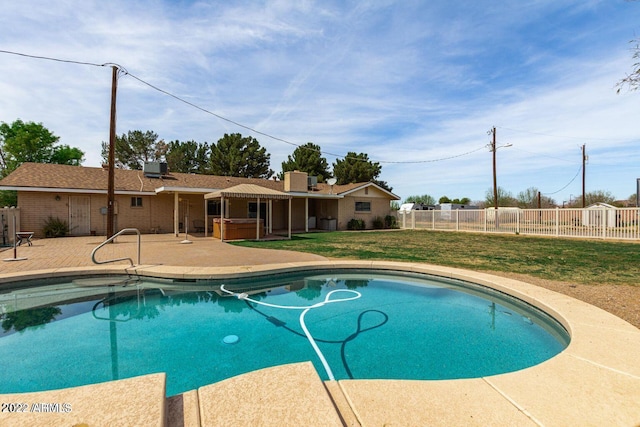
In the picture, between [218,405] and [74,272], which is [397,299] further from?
[74,272]

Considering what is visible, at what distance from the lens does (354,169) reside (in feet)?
116

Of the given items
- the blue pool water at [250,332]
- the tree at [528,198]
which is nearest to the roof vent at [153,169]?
the blue pool water at [250,332]

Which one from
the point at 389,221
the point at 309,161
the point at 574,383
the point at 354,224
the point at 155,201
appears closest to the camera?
the point at 574,383

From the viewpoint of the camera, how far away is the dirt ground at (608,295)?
4027mm

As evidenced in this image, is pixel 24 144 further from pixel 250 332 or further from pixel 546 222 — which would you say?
pixel 546 222

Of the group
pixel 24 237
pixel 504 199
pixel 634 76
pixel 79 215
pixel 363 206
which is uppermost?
pixel 634 76

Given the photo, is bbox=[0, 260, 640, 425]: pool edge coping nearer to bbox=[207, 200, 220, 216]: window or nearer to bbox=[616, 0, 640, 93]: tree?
bbox=[616, 0, 640, 93]: tree

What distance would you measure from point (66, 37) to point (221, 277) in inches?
392

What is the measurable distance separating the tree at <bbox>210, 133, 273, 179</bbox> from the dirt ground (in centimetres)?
2828

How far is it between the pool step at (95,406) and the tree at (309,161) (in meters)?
30.8

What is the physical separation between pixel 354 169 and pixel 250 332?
32.1m

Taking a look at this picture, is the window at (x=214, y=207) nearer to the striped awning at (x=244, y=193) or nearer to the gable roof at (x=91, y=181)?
the gable roof at (x=91, y=181)

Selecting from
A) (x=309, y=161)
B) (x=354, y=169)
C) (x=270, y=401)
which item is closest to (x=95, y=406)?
(x=270, y=401)

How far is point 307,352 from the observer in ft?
12.4
